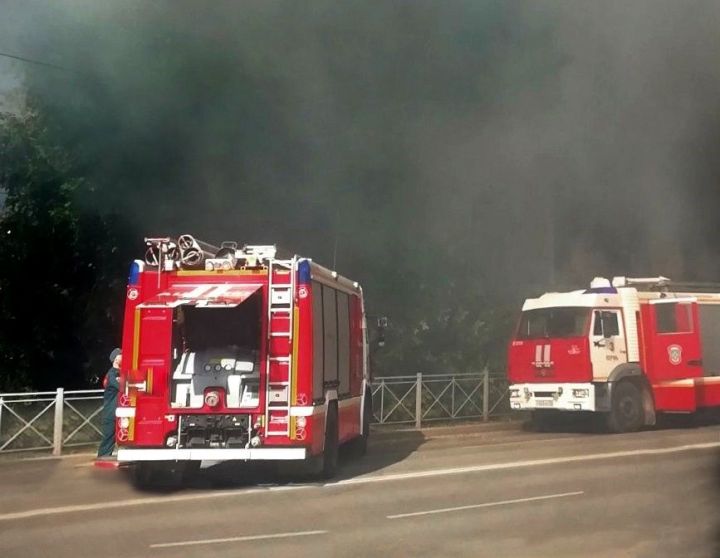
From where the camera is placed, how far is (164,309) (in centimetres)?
821

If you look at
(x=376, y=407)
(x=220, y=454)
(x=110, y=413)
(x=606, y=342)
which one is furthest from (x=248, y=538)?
(x=376, y=407)

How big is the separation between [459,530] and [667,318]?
28.6ft

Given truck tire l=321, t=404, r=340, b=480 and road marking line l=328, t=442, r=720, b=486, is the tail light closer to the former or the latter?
truck tire l=321, t=404, r=340, b=480

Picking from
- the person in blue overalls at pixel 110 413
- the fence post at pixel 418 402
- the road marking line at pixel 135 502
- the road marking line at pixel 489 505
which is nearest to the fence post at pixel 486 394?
Answer: the fence post at pixel 418 402

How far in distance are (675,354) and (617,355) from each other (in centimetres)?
109

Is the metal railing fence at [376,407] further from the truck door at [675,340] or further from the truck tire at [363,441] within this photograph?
the truck door at [675,340]

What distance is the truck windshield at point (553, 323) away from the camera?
13.2m

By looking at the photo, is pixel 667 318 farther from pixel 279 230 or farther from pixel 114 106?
pixel 114 106

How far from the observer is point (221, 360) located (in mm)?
8109

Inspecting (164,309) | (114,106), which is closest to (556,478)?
(164,309)

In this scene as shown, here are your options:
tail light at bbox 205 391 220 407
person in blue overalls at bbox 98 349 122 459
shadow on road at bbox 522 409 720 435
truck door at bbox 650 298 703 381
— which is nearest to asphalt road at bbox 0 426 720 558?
person in blue overalls at bbox 98 349 122 459

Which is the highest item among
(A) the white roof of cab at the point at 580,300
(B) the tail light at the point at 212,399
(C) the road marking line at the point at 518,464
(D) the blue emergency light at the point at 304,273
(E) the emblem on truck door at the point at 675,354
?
→ (A) the white roof of cab at the point at 580,300

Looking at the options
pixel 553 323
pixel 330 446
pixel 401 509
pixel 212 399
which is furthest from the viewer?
pixel 553 323

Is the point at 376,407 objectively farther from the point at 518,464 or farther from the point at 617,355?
the point at 518,464
